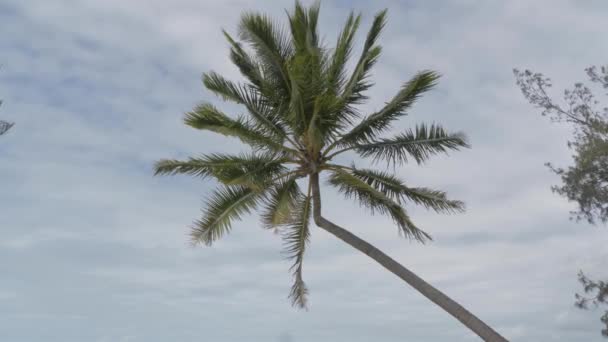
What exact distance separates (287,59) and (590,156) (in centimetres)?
1118

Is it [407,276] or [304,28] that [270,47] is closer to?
[304,28]

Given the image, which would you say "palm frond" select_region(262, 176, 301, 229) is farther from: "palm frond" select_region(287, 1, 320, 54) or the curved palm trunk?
"palm frond" select_region(287, 1, 320, 54)

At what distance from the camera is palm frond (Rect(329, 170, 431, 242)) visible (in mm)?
15257

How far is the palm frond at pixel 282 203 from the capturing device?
1634cm

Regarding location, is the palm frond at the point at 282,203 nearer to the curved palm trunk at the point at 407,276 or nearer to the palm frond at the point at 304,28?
the curved palm trunk at the point at 407,276

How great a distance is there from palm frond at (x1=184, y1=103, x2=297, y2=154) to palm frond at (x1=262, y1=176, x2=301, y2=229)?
100cm

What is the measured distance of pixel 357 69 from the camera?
15.8 metres

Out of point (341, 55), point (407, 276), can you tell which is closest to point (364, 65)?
point (341, 55)

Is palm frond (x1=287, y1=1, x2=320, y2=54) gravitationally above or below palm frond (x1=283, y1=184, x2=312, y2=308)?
above

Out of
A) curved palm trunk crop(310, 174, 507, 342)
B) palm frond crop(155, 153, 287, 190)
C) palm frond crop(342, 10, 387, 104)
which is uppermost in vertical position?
palm frond crop(342, 10, 387, 104)

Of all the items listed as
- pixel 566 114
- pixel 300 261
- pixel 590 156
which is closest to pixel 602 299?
pixel 590 156

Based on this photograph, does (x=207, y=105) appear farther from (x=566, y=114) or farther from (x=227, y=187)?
(x=566, y=114)

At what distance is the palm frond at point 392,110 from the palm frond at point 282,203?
1690 mm

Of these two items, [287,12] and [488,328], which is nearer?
[488,328]
